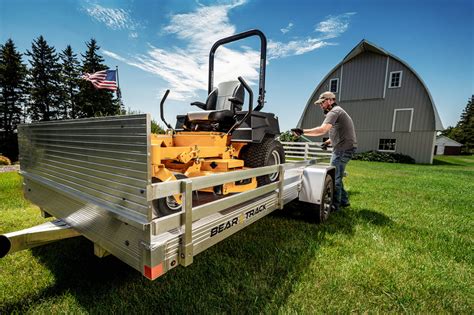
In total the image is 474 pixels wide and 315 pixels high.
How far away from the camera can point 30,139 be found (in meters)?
2.37

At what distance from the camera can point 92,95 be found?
26734 millimetres

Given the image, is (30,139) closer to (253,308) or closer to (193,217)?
(193,217)

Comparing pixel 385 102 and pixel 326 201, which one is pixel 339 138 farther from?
pixel 385 102

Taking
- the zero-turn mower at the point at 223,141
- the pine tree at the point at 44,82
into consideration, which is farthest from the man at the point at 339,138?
the pine tree at the point at 44,82

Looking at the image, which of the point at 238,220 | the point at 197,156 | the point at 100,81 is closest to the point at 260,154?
the point at 197,156

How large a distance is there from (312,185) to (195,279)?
2.00 m

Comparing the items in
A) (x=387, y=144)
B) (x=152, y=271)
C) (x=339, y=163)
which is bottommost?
(x=152, y=271)

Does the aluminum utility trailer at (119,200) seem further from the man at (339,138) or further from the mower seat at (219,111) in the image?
the man at (339,138)

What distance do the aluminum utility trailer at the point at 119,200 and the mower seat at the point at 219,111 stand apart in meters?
1.20

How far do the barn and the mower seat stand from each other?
1753cm

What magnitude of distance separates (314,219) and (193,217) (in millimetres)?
2487

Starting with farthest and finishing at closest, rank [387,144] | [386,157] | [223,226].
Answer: [387,144], [386,157], [223,226]

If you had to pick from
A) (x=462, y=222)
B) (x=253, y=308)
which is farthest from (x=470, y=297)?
(x=462, y=222)

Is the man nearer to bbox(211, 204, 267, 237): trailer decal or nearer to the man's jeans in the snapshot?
the man's jeans
